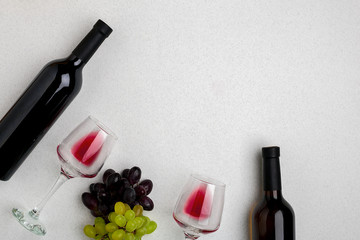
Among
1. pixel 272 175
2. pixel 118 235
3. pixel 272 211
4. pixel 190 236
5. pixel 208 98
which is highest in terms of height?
pixel 208 98

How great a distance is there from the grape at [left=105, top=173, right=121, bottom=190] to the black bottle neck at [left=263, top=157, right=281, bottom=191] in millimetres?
521

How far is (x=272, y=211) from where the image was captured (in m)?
1.27

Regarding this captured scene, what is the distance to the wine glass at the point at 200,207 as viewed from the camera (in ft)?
3.77

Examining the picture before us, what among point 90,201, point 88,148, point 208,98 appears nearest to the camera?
point 88,148

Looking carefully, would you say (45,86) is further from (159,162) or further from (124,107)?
(159,162)

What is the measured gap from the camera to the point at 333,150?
155 centimetres

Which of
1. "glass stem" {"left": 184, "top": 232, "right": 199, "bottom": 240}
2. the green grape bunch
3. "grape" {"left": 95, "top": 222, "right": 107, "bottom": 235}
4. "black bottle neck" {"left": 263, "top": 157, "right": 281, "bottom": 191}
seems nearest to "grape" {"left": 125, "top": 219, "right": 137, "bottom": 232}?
the green grape bunch

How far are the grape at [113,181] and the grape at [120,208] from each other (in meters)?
0.08

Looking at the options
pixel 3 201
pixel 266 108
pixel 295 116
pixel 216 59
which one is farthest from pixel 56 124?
pixel 295 116

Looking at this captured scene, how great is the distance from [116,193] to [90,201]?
0.31 ft

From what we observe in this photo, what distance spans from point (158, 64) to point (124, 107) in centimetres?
21

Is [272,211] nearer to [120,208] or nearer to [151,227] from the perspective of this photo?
[151,227]

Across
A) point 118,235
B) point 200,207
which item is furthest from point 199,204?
point 118,235

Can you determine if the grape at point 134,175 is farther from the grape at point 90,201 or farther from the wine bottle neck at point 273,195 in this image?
the wine bottle neck at point 273,195
